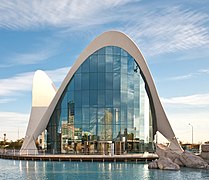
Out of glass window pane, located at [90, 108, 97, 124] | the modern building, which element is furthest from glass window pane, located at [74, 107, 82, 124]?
glass window pane, located at [90, 108, 97, 124]

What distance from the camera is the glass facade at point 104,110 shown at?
30.5 m

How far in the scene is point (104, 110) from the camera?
30859mm

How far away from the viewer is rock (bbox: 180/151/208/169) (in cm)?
2170

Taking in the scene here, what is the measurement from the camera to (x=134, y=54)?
31.8m

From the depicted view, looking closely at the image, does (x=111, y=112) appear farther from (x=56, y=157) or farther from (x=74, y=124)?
(x=56, y=157)

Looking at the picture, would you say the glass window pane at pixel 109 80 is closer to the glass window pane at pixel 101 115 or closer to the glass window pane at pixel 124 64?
the glass window pane at pixel 124 64

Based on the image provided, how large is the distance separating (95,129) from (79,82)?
13.2 feet

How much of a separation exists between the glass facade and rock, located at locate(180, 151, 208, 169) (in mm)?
8323

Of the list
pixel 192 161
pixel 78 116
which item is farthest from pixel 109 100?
pixel 192 161

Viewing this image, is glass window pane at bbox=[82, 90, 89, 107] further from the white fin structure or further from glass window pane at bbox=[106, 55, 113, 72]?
the white fin structure

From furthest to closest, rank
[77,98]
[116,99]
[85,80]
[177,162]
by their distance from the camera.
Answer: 1. [85,80]
2. [77,98]
3. [116,99]
4. [177,162]

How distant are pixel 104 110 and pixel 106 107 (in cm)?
29

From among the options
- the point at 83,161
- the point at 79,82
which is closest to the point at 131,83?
the point at 79,82

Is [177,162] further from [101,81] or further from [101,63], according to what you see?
[101,63]
